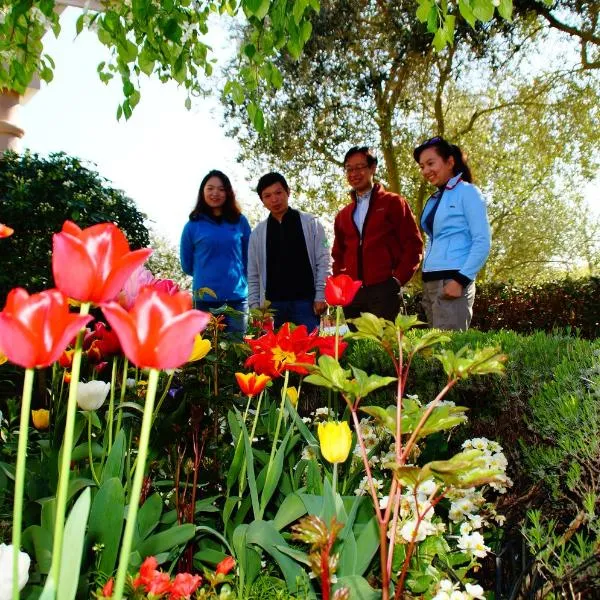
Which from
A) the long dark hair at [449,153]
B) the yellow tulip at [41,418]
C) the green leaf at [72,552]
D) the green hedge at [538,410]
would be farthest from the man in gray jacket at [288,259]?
the green leaf at [72,552]

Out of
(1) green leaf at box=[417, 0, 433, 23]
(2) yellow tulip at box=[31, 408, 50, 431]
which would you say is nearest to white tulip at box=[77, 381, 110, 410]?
(2) yellow tulip at box=[31, 408, 50, 431]

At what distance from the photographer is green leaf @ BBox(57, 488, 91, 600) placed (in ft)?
2.55

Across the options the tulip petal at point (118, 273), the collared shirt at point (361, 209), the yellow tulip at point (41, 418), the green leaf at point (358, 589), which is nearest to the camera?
the tulip petal at point (118, 273)

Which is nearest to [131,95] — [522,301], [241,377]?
[241,377]

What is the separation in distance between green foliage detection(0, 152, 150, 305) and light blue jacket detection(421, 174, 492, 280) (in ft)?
9.56

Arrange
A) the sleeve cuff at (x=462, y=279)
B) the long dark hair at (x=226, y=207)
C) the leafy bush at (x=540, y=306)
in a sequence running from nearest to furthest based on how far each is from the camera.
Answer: the sleeve cuff at (x=462, y=279)
the long dark hair at (x=226, y=207)
the leafy bush at (x=540, y=306)

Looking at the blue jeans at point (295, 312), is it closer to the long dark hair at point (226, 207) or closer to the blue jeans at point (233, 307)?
the blue jeans at point (233, 307)

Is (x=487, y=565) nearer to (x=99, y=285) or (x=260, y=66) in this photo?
(x=99, y=285)

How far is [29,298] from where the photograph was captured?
0.67m

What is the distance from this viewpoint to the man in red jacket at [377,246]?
4.22 meters

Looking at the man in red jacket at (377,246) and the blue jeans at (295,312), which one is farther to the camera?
the blue jeans at (295,312)

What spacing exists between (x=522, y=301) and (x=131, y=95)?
7.63 metres

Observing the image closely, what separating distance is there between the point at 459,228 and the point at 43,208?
3572 mm

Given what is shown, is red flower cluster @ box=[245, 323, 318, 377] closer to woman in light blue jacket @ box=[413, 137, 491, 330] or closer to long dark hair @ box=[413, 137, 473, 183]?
woman in light blue jacket @ box=[413, 137, 491, 330]
